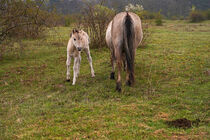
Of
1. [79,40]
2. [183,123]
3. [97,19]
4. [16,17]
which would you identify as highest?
[16,17]

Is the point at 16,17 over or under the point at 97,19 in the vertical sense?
over

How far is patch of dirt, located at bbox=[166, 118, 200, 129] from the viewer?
499 centimetres

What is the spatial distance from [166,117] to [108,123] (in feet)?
4.37

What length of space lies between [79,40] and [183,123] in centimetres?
441

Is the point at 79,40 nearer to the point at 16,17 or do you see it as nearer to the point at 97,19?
the point at 16,17

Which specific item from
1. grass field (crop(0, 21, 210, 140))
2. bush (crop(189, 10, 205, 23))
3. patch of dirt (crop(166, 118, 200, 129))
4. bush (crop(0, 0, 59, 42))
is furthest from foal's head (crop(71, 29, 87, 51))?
bush (crop(189, 10, 205, 23))

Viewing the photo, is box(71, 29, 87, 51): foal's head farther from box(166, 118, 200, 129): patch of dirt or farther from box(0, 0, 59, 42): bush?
box(166, 118, 200, 129): patch of dirt

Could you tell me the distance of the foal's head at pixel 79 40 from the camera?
8017 mm

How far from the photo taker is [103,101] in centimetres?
662

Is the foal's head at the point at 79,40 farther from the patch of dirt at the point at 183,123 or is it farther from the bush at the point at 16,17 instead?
the patch of dirt at the point at 183,123

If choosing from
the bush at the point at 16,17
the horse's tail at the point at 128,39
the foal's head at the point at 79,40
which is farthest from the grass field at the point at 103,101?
the bush at the point at 16,17

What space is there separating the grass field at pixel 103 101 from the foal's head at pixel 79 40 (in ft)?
4.22

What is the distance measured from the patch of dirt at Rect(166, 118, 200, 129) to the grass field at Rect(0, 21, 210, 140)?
0.42 ft

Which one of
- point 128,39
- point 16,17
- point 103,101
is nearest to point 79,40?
point 128,39
